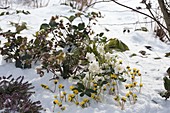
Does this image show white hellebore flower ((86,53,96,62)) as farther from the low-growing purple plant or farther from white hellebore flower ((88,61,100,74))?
the low-growing purple plant

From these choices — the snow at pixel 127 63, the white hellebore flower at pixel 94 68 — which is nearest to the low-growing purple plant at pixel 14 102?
the snow at pixel 127 63

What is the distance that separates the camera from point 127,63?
8.87ft

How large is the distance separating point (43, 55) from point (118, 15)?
107 inches

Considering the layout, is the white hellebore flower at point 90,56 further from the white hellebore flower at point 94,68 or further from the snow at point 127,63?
the snow at point 127,63

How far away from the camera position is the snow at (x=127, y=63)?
195cm

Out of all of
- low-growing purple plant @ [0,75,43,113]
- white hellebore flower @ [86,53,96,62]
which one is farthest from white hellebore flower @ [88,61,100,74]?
low-growing purple plant @ [0,75,43,113]

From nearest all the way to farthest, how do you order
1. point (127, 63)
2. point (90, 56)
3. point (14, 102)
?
point (14, 102) → point (90, 56) → point (127, 63)

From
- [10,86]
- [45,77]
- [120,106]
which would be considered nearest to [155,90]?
[120,106]

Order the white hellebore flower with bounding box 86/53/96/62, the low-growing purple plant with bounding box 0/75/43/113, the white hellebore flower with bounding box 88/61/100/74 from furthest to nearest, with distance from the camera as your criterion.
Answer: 1. the white hellebore flower with bounding box 86/53/96/62
2. the white hellebore flower with bounding box 88/61/100/74
3. the low-growing purple plant with bounding box 0/75/43/113

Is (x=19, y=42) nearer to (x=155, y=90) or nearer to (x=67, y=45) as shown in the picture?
(x=67, y=45)

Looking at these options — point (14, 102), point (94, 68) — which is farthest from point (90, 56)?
point (14, 102)

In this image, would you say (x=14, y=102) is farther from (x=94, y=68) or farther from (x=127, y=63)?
(x=127, y=63)

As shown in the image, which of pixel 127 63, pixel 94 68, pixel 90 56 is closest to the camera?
pixel 94 68

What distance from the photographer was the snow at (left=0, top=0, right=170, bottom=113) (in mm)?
1947
